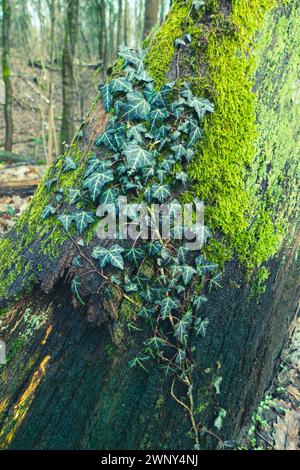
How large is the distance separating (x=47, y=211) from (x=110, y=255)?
1.62 feet

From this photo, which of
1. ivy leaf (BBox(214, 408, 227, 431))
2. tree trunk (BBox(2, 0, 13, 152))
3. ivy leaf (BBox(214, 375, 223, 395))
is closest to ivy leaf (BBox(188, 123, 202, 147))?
ivy leaf (BBox(214, 375, 223, 395))

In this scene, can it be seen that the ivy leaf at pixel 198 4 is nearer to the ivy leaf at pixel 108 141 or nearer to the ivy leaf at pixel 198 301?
the ivy leaf at pixel 108 141

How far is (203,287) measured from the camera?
6.19 ft

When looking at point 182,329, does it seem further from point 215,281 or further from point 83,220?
point 83,220

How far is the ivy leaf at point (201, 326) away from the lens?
186 centimetres

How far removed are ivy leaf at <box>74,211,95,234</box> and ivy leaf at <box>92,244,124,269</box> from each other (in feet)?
0.45

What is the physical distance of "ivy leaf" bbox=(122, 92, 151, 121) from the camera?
187cm

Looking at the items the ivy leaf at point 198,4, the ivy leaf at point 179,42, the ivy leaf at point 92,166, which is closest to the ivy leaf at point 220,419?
the ivy leaf at point 92,166

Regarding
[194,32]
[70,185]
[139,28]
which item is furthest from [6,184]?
[139,28]

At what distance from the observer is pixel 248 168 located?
6.43 feet

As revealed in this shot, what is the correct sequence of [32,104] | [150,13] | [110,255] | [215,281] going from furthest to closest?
[32,104] → [150,13] → [215,281] → [110,255]

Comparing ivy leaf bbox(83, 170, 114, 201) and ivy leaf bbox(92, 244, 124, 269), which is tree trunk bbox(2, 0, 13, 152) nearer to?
ivy leaf bbox(83, 170, 114, 201)

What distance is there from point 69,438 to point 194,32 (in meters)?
2.04

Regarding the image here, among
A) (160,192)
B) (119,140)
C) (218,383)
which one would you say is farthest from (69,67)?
(218,383)
